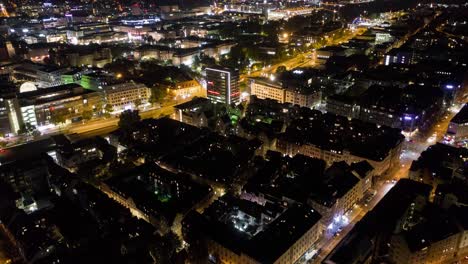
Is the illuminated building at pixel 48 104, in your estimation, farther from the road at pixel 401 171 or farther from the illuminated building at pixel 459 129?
the illuminated building at pixel 459 129

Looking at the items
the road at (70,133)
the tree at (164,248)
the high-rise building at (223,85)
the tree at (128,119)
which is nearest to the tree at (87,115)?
the road at (70,133)

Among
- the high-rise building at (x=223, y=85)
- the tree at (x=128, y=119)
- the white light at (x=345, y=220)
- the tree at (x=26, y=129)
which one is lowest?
the white light at (x=345, y=220)

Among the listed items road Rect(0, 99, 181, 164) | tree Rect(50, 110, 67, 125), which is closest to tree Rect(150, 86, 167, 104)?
road Rect(0, 99, 181, 164)

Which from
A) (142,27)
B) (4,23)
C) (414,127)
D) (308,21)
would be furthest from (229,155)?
(4,23)

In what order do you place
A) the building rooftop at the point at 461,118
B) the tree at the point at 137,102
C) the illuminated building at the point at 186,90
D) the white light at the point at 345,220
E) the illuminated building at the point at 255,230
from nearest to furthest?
the illuminated building at the point at 255,230 < the white light at the point at 345,220 < the building rooftop at the point at 461,118 < the tree at the point at 137,102 < the illuminated building at the point at 186,90

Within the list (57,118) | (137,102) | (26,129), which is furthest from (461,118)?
(26,129)

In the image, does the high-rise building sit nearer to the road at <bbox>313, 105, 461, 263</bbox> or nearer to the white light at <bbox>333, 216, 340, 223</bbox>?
the road at <bbox>313, 105, 461, 263</bbox>

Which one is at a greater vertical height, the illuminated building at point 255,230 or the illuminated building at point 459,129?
the illuminated building at point 459,129
